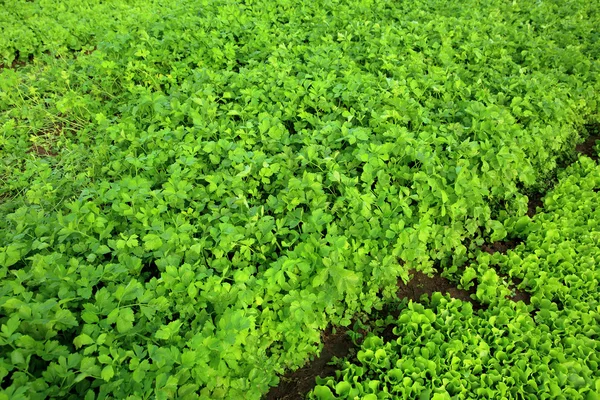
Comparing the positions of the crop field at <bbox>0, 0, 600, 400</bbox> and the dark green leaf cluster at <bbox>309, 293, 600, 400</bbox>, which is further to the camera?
the dark green leaf cluster at <bbox>309, 293, 600, 400</bbox>

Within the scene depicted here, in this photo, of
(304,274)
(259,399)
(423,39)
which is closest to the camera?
(259,399)

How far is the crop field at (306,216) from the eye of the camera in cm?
254

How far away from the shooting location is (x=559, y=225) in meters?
3.77

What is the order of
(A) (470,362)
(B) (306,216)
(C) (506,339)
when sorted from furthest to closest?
1. (B) (306,216)
2. (C) (506,339)
3. (A) (470,362)

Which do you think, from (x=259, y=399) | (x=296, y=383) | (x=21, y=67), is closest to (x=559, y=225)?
(x=296, y=383)

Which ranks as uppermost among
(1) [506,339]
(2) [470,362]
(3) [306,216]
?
(3) [306,216]

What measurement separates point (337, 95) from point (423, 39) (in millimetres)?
1900

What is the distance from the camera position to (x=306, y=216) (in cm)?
330

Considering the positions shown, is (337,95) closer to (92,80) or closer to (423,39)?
(423,39)

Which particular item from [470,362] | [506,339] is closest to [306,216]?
[470,362]

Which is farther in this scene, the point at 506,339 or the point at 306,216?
the point at 306,216

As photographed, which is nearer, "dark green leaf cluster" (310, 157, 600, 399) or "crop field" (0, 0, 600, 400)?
"crop field" (0, 0, 600, 400)

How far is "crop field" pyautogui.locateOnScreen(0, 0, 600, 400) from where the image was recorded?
2.54 metres

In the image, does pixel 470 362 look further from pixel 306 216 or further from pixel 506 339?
pixel 306 216
